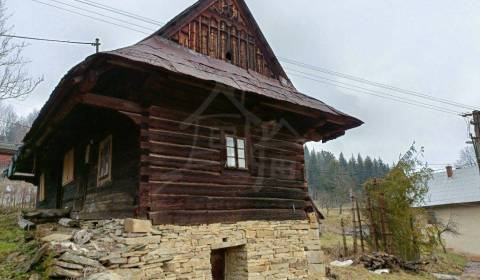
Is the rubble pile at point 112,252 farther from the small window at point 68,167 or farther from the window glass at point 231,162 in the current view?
the small window at point 68,167

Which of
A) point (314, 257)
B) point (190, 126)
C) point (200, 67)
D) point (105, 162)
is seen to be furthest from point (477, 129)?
point (105, 162)


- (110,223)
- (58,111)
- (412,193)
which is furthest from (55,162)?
(412,193)

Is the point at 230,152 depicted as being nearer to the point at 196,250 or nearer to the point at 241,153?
the point at 241,153

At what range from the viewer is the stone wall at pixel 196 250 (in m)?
5.35

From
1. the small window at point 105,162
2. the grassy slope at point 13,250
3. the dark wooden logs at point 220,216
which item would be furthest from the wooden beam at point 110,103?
the grassy slope at point 13,250

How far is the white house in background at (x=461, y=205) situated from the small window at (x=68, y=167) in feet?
64.4

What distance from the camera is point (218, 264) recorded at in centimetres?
761

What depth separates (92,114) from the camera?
25.7 ft

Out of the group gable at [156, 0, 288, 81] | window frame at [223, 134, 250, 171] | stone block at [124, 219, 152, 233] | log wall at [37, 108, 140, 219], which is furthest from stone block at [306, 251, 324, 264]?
gable at [156, 0, 288, 81]

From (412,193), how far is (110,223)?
41.7ft

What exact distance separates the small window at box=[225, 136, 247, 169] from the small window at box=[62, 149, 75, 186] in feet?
17.1

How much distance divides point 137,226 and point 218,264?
2681 mm

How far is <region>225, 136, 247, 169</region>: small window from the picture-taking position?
7.43m

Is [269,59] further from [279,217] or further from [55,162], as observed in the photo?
[55,162]
